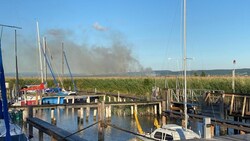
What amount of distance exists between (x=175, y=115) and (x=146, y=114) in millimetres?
10183

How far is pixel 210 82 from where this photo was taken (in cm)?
4512

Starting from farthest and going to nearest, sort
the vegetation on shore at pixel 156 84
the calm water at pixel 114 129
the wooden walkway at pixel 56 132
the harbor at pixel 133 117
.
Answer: the vegetation on shore at pixel 156 84, the calm water at pixel 114 129, the harbor at pixel 133 117, the wooden walkway at pixel 56 132

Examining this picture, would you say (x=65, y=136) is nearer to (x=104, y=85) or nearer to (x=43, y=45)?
(x=43, y=45)

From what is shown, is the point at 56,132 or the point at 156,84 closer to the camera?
the point at 56,132

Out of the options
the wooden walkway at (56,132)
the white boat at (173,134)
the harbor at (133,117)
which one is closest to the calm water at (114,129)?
the harbor at (133,117)

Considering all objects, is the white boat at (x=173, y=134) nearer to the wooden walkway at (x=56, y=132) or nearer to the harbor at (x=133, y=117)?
the harbor at (x=133, y=117)

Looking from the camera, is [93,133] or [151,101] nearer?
[93,133]

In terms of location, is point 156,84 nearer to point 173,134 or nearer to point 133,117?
point 133,117

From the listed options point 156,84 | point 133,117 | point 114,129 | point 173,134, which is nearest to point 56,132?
point 173,134

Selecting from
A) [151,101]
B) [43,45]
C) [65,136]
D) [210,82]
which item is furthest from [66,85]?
[65,136]

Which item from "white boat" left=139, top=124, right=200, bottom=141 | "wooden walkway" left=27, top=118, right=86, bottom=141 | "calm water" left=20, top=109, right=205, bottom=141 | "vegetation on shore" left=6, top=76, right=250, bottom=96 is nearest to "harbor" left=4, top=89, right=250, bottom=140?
"calm water" left=20, top=109, right=205, bottom=141

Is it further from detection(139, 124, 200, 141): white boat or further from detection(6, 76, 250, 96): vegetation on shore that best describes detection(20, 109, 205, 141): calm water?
detection(6, 76, 250, 96): vegetation on shore

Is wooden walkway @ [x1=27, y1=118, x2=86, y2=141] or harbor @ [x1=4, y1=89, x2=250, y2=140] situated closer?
wooden walkway @ [x1=27, y1=118, x2=86, y2=141]

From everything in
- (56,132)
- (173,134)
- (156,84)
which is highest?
(156,84)
